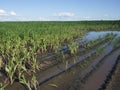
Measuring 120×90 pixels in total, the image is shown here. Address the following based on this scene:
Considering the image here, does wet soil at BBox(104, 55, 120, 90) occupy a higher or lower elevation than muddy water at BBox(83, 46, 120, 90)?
higher

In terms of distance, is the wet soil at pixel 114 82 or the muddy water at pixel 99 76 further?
the muddy water at pixel 99 76

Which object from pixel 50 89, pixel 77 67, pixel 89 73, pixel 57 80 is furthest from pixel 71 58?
pixel 50 89

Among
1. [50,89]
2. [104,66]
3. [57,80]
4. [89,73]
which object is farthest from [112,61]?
[50,89]

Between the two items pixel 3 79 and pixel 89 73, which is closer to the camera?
pixel 3 79

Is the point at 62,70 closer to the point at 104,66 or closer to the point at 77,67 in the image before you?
the point at 77,67

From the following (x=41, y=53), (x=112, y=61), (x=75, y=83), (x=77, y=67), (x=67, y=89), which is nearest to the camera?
(x=67, y=89)

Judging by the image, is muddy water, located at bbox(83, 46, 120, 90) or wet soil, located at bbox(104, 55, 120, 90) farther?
muddy water, located at bbox(83, 46, 120, 90)

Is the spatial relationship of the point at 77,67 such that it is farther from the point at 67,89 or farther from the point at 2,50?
the point at 2,50

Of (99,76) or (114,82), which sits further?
(99,76)

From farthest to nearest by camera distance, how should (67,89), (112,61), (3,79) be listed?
(112,61)
(3,79)
(67,89)

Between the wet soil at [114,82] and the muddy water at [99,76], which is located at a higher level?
the wet soil at [114,82]

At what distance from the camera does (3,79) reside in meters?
7.11

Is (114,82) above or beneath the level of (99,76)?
above

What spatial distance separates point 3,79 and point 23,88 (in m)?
1.10
